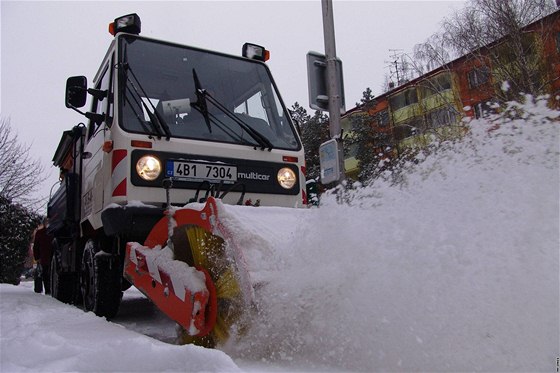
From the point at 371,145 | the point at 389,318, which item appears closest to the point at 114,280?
the point at 389,318

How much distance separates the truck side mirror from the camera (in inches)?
171

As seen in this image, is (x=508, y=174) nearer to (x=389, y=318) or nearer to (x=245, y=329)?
(x=389, y=318)

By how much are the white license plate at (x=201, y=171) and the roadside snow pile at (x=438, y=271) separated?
1.39 metres

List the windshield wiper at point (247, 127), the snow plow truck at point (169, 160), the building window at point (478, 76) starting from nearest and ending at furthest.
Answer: the snow plow truck at point (169, 160) → the windshield wiper at point (247, 127) → the building window at point (478, 76)

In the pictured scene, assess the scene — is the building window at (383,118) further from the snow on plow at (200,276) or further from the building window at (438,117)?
the snow on plow at (200,276)

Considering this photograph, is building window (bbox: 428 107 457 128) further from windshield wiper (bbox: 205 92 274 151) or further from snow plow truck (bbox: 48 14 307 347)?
windshield wiper (bbox: 205 92 274 151)

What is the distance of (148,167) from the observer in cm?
376

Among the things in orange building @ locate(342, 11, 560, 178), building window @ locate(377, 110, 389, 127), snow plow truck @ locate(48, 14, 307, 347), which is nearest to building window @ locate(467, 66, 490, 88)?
orange building @ locate(342, 11, 560, 178)

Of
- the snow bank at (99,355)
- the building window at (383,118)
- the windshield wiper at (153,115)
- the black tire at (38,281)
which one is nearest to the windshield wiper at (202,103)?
the windshield wiper at (153,115)

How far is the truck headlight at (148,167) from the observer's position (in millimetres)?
3746

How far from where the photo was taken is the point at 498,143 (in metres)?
2.48

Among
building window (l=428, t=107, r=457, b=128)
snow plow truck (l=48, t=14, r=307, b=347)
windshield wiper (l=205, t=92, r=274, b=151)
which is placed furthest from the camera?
building window (l=428, t=107, r=457, b=128)

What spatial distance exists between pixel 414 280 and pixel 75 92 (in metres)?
3.50

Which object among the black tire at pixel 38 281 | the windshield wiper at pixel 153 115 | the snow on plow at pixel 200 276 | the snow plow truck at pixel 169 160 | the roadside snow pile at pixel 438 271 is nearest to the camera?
the roadside snow pile at pixel 438 271
